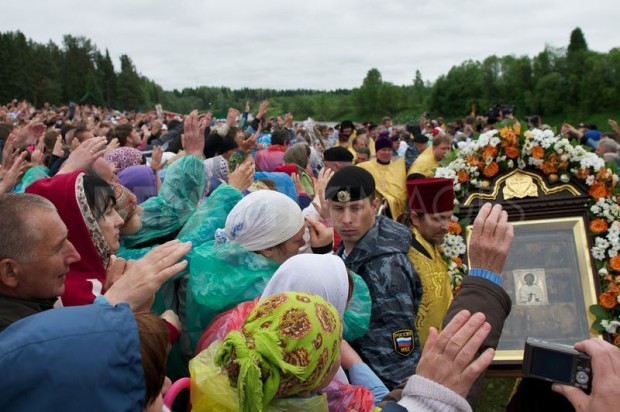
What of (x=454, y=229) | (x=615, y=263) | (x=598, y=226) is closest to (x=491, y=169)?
(x=454, y=229)

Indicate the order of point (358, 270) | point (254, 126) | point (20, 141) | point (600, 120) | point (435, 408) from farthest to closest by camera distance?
point (600, 120), point (254, 126), point (20, 141), point (358, 270), point (435, 408)

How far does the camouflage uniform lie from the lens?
3150 mm

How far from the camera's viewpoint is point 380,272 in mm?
3359

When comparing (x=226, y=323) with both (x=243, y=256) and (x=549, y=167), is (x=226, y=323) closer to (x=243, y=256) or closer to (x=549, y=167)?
(x=243, y=256)

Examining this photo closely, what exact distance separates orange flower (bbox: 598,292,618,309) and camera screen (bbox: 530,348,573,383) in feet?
9.57

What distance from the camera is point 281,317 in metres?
1.91

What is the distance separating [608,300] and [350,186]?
208cm

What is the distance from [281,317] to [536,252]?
315 centimetres

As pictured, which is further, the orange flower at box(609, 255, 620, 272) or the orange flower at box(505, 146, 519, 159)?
the orange flower at box(505, 146, 519, 159)

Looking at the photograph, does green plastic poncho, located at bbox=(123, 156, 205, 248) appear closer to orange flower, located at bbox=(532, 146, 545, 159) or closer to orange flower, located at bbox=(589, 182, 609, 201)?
orange flower, located at bbox=(532, 146, 545, 159)

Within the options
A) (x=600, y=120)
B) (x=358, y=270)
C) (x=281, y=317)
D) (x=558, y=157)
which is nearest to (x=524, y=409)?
(x=281, y=317)

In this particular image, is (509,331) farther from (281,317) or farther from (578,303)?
(281,317)

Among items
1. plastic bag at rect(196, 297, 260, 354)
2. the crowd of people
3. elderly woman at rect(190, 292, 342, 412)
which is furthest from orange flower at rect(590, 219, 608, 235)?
elderly woman at rect(190, 292, 342, 412)

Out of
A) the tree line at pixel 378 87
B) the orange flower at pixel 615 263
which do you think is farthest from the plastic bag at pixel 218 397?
the tree line at pixel 378 87
